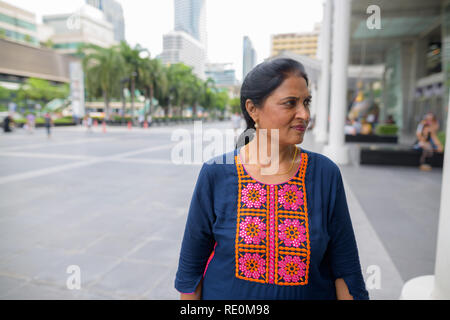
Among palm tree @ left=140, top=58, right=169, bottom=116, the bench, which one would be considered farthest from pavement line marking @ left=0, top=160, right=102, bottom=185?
palm tree @ left=140, top=58, right=169, bottom=116

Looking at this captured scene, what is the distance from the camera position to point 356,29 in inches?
661

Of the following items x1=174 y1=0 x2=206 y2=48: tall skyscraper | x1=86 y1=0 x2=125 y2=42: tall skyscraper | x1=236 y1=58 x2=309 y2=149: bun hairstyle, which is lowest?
x1=236 y1=58 x2=309 y2=149: bun hairstyle

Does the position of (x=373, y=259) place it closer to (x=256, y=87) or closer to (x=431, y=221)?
(x=431, y=221)

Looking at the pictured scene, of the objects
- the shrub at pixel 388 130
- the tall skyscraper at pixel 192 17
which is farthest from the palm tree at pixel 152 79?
the tall skyscraper at pixel 192 17

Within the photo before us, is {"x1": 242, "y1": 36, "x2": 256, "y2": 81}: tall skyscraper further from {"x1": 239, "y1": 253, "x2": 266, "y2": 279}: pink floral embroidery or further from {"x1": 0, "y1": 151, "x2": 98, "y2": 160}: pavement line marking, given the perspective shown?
{"x1": 0, "y1": 151, "x2": 98, "y2": 160}: pavement line marking

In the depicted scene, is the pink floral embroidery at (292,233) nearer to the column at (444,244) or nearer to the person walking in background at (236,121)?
the person walking in background at (236,121)

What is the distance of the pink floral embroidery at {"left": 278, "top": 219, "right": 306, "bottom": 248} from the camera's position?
4.02ft

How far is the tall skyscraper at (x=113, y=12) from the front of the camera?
1598 mm

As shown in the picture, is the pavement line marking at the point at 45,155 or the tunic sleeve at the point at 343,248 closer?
the tunic sleeve at the point at 343,248

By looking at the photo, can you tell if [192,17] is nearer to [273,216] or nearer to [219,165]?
[219,165]

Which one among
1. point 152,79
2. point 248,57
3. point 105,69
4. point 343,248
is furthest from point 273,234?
point 152,79

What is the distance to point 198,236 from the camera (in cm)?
131

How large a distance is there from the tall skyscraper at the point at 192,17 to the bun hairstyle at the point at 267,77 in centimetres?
36
